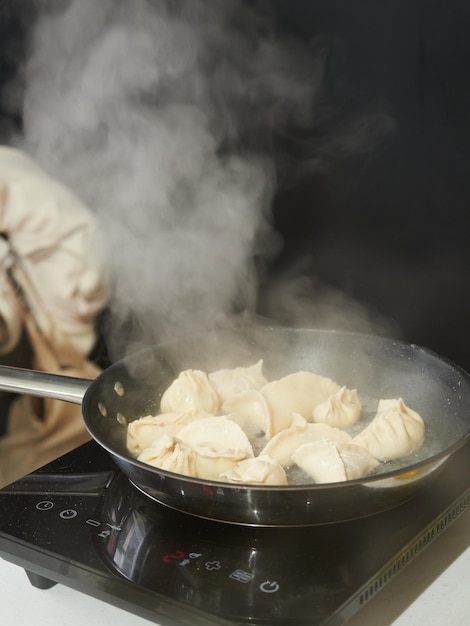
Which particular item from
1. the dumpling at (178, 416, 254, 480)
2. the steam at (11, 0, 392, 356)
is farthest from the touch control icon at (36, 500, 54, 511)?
the steam at (11, 0, 392, 356)

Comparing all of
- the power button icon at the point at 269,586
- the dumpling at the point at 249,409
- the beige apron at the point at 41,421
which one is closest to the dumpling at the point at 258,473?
the power button icon at the point at 269,586

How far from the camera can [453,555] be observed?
3.67 ft

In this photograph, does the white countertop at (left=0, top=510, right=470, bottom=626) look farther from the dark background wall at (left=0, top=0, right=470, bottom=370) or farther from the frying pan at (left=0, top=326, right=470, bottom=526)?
the dark background wall at (left=0, top=0, right=470, bottom=370)

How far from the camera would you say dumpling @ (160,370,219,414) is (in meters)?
1.36

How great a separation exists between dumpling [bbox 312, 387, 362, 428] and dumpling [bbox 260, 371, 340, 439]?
0.03 m

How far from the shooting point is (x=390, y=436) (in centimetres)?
120

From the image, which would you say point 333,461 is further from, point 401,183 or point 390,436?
point 401,183

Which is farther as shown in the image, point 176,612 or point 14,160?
point 14,160

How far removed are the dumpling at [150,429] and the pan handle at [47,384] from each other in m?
0.12

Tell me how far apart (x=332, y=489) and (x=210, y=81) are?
129cm

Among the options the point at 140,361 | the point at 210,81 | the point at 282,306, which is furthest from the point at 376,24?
the point at 140,361

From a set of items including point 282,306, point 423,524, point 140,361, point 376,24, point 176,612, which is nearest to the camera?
point 176,612

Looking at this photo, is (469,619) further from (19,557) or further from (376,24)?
(376,24)

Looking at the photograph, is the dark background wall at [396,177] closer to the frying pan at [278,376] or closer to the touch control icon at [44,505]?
the frying pan at [278,376]
